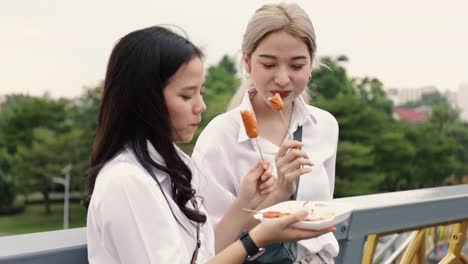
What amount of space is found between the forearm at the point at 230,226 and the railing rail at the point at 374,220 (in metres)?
0.29

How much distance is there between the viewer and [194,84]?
1284 millimetres

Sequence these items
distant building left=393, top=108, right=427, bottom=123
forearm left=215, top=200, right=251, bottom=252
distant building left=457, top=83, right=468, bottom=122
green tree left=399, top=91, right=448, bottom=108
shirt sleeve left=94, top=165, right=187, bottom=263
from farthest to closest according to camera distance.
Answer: green tree left=399, top=91, right=448, bottom=108, distant building left=457, top=83, right=468, bottom=122, distant building left=393, top=108, right=427, bottom=123, forearm left=215, top=200, right=251, bottom=252, shirt sleeve left=94, top=165, right=187, bottom=263

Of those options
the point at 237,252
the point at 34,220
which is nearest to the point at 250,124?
the point at 237,252

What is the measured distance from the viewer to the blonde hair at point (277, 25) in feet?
5.56

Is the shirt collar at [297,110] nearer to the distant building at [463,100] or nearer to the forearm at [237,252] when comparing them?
the forearm at [237,252]

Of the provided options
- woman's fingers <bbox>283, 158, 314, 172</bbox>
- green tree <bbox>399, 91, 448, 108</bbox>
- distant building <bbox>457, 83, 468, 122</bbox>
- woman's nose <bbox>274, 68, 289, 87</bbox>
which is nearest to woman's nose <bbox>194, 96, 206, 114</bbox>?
woman's fingers <bbox>283, 158, 314, 172</bbox>

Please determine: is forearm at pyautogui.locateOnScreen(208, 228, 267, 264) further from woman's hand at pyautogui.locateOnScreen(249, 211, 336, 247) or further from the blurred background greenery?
the blurred background greenery

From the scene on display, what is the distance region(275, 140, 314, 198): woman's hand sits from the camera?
4.82ft

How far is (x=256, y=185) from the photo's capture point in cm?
146

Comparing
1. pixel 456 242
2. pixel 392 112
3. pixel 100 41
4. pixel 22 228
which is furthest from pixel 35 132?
pixel 456 242

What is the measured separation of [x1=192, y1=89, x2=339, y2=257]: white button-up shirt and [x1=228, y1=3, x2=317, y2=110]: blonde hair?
0.11m

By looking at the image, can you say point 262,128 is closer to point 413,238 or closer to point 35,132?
point 413,238

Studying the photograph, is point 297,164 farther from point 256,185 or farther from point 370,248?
point 370,248

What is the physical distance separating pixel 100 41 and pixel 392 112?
941 inches
